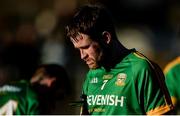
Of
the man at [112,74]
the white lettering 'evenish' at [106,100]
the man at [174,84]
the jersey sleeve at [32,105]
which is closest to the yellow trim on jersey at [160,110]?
the man at [112,74]

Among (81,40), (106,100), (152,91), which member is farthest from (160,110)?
(81,40)

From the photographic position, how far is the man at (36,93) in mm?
6449

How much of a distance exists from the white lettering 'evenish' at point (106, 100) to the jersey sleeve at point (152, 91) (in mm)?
178

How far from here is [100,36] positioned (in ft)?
16.5

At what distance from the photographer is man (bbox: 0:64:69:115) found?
6.45m

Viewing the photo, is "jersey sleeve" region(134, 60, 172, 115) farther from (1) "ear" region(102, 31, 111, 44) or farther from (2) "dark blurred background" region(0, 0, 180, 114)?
(2) "dark blurred background" region(0, 0, 180, 114)

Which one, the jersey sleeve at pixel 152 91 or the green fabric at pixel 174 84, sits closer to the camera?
the jersey sleeve at pixel 152 91

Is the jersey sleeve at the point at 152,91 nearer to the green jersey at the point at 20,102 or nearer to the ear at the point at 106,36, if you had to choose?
the ear at the point at 106,36

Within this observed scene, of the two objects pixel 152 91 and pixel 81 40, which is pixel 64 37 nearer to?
pixel 81 40

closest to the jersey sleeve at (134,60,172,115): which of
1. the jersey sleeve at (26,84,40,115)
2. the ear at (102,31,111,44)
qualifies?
the ear at (102,31,111,44)

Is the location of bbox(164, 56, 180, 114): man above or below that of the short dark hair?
below

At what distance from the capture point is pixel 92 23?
507 centimetres

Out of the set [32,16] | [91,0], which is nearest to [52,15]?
[32,16]

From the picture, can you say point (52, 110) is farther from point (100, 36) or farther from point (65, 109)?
point (100, 36)
